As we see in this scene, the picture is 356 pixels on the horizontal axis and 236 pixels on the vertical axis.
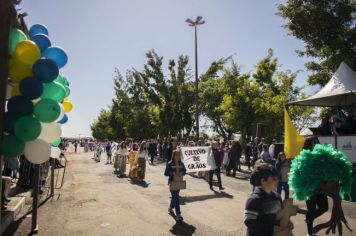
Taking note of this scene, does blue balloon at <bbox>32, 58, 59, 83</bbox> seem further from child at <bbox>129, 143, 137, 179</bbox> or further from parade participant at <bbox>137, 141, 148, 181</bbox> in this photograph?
child at <bbox>129, 143, 137, 179</bbox>

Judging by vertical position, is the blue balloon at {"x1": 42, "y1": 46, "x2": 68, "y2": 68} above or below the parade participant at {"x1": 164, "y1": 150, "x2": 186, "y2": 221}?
above

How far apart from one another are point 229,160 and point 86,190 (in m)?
7.92

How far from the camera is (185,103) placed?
38594 millimetres

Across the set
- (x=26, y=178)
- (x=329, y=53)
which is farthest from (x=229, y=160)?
(x=26, y=178)

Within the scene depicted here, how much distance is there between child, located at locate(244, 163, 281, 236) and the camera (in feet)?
12.9

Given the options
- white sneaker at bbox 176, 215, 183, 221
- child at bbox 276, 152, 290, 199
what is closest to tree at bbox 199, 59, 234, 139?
child at bbox 276, 152, 290, 199

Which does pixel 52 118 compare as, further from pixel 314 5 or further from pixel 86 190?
pixel 314 5

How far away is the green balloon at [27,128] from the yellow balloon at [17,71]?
0.61 m

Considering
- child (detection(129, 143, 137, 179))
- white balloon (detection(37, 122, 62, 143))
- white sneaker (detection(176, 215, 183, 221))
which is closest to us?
white balloon (detection(37, 122, 62, 143))

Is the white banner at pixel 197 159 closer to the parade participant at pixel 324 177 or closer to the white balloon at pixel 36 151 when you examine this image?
the white balloon at pixel 36 151

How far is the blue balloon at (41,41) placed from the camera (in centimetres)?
680

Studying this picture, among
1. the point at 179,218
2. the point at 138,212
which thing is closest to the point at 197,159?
the point at 138,212

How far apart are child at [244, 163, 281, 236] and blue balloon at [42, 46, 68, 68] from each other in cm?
452

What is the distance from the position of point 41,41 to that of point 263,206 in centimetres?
490
